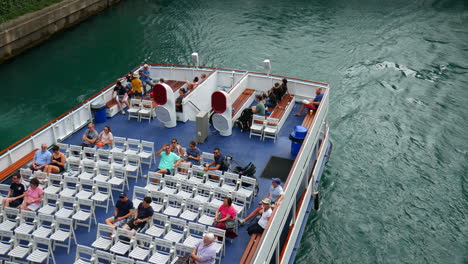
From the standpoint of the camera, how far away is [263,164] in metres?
15.7

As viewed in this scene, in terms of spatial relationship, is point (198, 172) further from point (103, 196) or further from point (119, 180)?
point (103, 196)

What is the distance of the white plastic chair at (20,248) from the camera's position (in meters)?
11.3

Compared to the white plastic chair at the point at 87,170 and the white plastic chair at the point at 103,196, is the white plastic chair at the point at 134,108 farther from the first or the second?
the white plastic chair at the point at 103,196

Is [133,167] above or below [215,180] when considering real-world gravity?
above

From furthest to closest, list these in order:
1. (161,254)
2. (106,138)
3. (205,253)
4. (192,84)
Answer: (192,84) → (106,138) → (161,254) → (205,253)

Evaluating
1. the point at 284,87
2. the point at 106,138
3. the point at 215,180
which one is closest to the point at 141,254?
the point at 215,180

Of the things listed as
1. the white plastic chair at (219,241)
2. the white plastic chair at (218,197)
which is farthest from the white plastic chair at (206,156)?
the white plastic chair at (219,241)

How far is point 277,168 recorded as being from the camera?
15.5 metres

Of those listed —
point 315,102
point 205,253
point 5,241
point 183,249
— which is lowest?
point 5,241

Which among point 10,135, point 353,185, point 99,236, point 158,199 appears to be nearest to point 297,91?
point 353,185

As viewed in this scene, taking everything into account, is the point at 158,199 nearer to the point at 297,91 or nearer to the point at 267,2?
the point at 297,91

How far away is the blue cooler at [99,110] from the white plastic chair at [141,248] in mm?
7811

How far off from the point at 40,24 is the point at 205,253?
30.1 metres

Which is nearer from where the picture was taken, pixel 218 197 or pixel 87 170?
pixel 218 197
